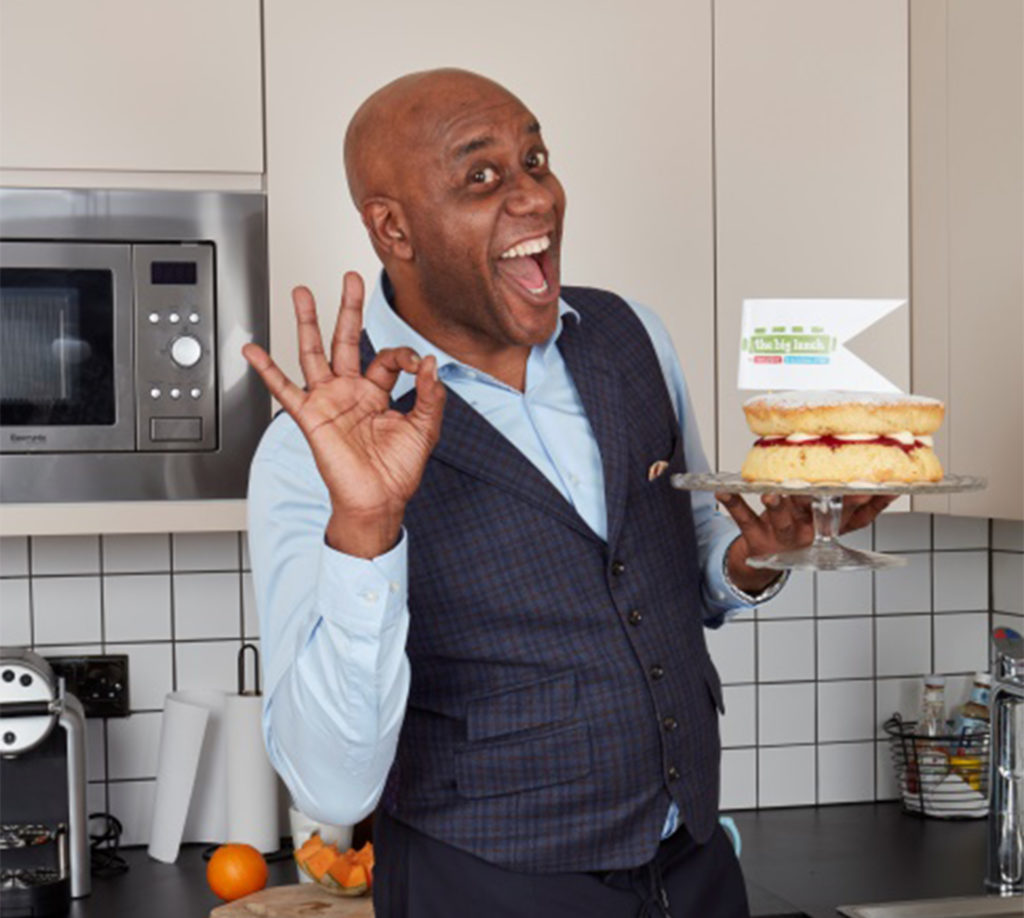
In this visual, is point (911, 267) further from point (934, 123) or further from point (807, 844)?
point (807, 844)

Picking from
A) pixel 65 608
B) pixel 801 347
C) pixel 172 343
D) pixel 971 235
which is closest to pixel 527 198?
pixel 801 347

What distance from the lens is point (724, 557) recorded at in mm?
1573

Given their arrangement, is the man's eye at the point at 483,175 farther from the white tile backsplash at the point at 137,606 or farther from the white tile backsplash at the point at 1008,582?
the white tile backsplash at the point at 1008,582

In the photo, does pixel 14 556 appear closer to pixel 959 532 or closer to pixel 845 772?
pixel 845 772

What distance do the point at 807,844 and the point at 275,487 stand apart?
1263mm

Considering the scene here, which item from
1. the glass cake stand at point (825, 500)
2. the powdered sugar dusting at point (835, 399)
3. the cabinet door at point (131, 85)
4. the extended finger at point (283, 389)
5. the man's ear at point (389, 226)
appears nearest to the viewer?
the extended finger at point (283, 389)

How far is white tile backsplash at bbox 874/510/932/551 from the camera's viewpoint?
8.43 feet

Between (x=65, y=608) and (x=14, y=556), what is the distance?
4.2 inches

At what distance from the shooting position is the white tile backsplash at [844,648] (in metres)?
2.57

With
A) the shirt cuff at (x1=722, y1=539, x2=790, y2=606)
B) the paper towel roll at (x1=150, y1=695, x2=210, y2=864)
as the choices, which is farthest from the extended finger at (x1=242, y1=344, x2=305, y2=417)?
the paper towel roll at (x1=150, y1=695, x2=210, y2=864)

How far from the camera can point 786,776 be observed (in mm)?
2551

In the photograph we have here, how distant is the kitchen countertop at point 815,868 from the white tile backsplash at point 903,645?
230mm

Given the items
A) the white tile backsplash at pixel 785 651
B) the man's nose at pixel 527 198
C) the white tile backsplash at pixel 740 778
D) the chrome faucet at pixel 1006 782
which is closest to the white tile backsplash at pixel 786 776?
the white tile backsplash at pixel 740 778

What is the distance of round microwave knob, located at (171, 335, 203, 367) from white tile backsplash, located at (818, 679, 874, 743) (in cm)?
118
